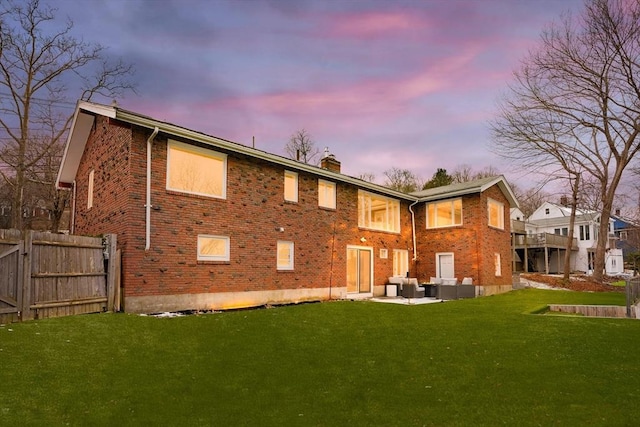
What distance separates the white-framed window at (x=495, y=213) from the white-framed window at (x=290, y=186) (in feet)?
35.2

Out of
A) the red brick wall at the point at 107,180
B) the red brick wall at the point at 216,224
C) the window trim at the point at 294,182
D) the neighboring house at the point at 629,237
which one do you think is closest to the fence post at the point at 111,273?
the red brick wall at the point at 216,224

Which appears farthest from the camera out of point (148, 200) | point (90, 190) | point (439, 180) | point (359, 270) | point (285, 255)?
point (439, 180)

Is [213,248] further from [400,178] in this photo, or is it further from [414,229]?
[400,178]

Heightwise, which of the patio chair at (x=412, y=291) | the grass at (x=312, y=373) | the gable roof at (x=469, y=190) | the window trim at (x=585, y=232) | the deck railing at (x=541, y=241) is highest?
the gable roof at (x=469, y=190)

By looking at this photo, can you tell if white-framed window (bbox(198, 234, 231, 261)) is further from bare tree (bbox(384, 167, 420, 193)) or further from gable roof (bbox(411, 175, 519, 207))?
bare tree (bbox(384, 167, 420, 193))

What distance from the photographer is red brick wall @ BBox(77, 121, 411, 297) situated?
1059 cm

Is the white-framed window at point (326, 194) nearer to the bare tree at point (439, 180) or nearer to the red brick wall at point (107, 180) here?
the red brick wall at point (107, 180)

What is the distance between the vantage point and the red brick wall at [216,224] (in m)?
10.6

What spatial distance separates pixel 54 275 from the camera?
877 centimetres

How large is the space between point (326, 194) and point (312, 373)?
1131cm

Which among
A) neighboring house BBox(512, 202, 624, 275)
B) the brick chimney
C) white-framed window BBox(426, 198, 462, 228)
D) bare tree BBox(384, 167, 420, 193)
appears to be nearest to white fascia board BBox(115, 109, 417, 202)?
the brick chimney

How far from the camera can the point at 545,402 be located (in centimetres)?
440

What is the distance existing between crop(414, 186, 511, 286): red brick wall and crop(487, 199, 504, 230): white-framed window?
12.1 inches

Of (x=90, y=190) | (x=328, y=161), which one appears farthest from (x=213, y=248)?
(x=328, y=161)
